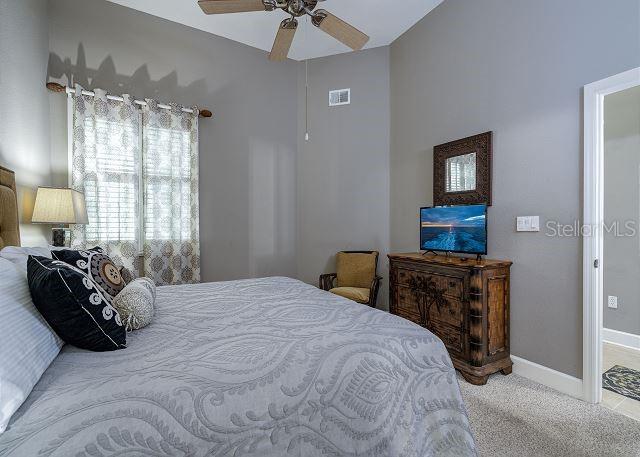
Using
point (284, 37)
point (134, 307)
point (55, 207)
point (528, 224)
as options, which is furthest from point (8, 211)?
point (528, 224)

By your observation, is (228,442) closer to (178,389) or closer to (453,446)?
(178,389)

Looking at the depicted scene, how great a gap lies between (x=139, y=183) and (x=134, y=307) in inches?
86.8

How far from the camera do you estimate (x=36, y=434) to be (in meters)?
0.67

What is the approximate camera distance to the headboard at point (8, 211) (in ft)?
5.47

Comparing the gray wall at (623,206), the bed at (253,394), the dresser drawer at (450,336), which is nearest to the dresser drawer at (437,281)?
the dresser drawer at (450,336)

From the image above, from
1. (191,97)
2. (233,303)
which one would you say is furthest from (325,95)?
(233,303)

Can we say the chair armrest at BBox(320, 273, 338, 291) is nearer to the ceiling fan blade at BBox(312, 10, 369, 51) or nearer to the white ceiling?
the ceiling fan blade at BBox(312, 10, 369, 51)

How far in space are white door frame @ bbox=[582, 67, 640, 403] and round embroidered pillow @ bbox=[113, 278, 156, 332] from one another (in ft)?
8.53

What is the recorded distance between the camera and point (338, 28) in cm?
222

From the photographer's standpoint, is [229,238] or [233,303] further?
[229,238]

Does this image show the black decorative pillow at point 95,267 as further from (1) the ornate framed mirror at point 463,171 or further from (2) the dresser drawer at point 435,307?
(1) the ornate framed mirror at point 463,171

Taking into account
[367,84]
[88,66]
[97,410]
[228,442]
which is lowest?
[228,442]

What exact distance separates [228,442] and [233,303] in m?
0.94

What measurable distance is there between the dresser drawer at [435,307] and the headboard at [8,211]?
2.86 m
